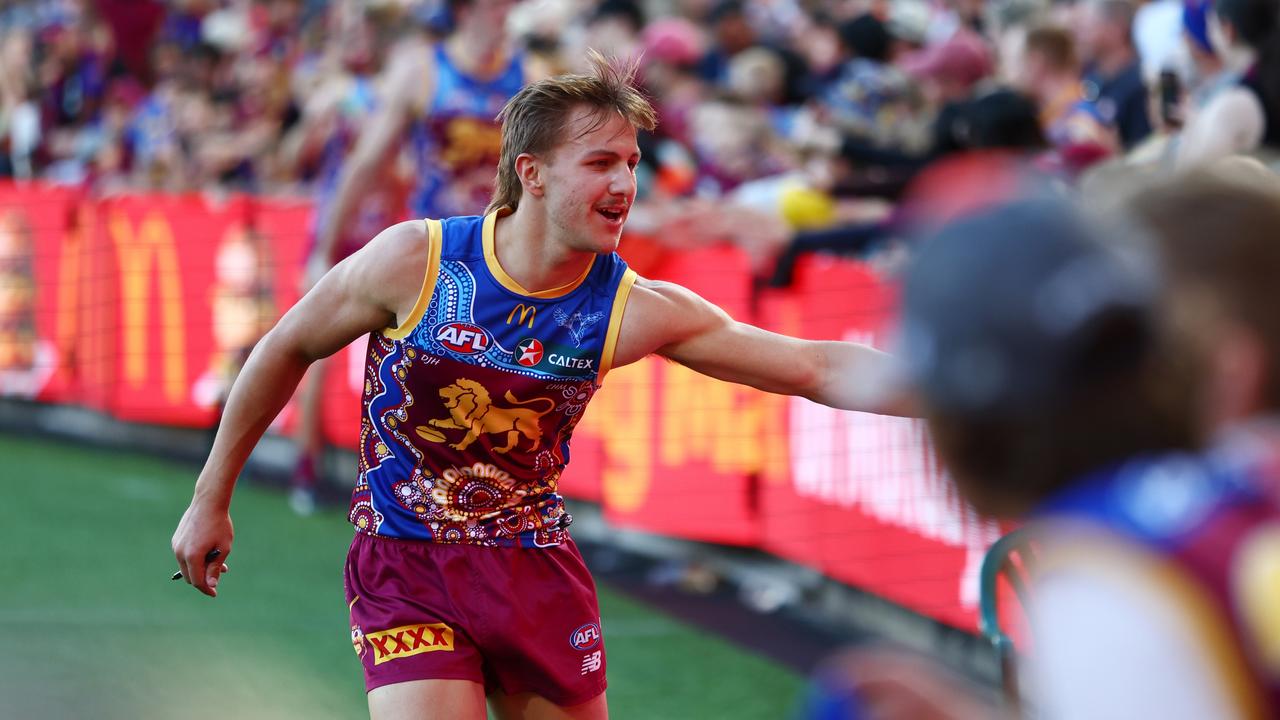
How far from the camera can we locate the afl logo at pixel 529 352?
3.64 m

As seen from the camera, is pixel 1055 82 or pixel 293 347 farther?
pixel 1055 82

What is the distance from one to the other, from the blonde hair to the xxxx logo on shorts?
101cm

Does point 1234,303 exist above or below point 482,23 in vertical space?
above

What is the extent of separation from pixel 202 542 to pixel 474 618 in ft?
2.09

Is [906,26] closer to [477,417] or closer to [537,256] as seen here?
[537,256]

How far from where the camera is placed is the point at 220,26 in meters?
15.5

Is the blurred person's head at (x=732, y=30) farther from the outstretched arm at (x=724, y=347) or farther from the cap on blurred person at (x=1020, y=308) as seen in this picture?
the cap on blurred person at (x=1020, y=308)

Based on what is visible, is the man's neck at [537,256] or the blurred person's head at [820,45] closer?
the man's neck at [537,256]

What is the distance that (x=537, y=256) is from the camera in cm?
371

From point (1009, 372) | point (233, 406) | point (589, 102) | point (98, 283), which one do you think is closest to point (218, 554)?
point (233, 406)

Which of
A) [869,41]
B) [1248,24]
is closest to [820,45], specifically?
[869,41]

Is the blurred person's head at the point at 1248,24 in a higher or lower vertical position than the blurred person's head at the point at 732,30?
higher

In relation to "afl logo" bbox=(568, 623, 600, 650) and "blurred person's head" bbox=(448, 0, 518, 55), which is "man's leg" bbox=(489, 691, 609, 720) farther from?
"blurred person's head" bbox=(448, 0, 518, 55)

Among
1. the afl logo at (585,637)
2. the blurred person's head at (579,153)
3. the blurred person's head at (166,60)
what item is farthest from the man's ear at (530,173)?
the blurred person's head at (166,60)
